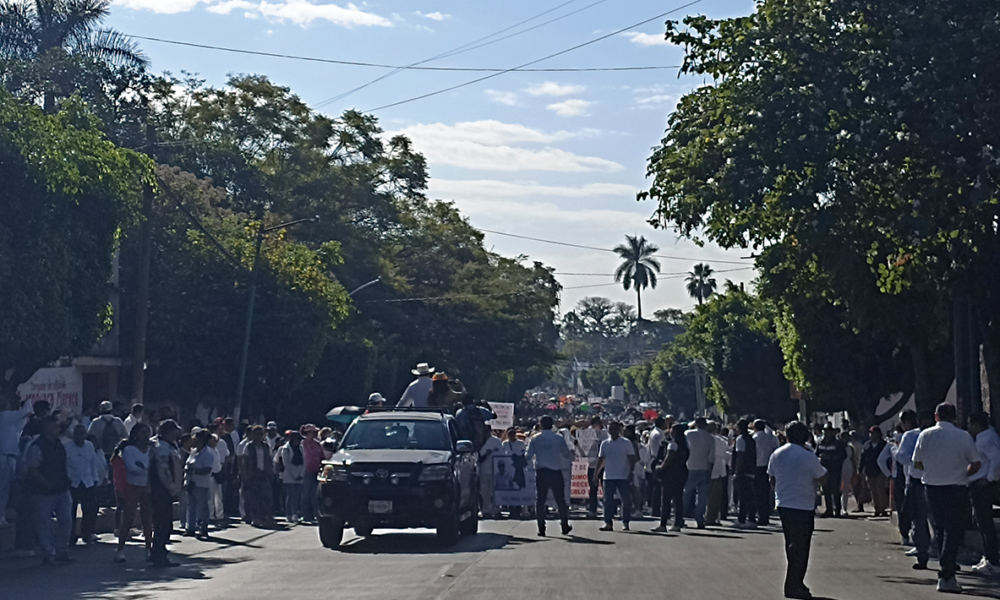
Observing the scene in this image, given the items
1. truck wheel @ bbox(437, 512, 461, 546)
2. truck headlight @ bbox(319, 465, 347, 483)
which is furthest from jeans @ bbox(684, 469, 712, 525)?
truck headlight @ bbox(319, 465, 347, 483)

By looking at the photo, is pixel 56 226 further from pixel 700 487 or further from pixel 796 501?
pixel 796 501

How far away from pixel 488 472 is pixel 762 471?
202 inches

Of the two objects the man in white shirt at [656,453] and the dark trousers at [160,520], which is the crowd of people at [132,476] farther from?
the man in white shirt at [656,453]

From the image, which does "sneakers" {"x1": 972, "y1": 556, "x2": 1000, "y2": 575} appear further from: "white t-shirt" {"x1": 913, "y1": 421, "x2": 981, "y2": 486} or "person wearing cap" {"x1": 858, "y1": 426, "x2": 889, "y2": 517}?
"person wearing cap" {"x1": 858, "y1": 426, "x2": 889, "y2": 517}

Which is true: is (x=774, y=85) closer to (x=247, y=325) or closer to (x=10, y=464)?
(x=10, y=464)

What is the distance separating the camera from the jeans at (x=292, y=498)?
24172mm

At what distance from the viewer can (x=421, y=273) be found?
226 feet

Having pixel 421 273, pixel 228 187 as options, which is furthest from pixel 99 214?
pixel 421 273

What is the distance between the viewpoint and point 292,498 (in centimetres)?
2430

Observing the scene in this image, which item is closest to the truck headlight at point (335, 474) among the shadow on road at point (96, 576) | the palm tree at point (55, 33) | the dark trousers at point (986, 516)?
the shadow on road at point (96, 576)

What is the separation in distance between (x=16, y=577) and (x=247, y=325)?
22.8m

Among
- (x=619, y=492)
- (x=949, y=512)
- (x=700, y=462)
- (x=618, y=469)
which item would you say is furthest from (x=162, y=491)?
(x=700, y=462)

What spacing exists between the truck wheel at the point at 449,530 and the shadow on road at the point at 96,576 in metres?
2.87

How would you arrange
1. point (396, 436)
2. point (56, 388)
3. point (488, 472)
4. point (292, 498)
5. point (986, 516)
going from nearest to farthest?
point (986, 516), point (396, 436), point (292, 498), point (488, 472), point (56, 388)
